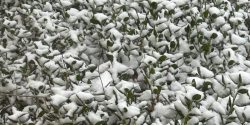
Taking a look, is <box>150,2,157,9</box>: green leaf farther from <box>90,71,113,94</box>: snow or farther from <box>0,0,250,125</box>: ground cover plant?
<box>90,71,113,94</box>: snow

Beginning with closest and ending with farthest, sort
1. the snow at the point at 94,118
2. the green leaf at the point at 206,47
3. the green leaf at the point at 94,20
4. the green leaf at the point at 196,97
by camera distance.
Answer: the green leaf at the point at 196,97
the snow at the point at 94,118
the green leaf at the point at 206,47
the green leaf at the point at 94,20

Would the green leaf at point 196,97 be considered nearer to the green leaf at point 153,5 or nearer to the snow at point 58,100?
the snow at point 58,100

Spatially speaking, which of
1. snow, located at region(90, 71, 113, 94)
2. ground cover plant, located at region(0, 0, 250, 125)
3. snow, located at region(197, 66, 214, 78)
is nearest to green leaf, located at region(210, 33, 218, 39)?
ground cover plant, located at region(0, 0, 250, 125)

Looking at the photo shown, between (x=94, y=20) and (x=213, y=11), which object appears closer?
(x=94, y=20)

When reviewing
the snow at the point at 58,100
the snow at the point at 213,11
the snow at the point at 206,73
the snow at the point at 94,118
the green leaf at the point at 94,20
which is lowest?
the snow at the point at 94,118

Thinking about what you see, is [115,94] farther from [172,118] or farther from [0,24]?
[0,24]

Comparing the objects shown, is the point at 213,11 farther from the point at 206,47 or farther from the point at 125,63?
the point at 125,63

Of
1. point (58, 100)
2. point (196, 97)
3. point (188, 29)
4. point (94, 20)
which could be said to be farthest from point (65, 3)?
point (196, 97)

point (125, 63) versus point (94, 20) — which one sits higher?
point (94, 20)

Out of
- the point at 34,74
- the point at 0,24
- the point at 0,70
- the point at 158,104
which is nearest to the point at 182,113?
the point at 158,104

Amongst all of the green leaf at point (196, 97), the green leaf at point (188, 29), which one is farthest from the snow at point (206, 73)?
the green leaf at point (188, 29)
